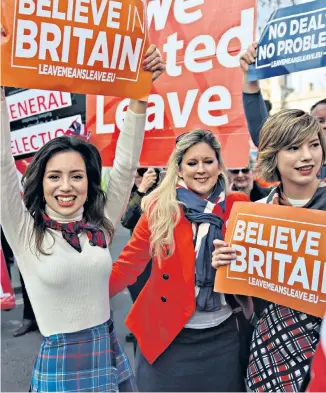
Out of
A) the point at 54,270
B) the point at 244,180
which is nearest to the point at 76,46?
the point at 54,270

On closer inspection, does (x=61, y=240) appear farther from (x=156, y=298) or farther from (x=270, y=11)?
(x=270, y=11)

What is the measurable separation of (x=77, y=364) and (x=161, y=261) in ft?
1.84

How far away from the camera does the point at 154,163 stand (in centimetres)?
273

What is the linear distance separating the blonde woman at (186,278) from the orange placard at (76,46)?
16.4 inches

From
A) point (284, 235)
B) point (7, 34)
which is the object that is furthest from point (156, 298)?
point (7, 34)

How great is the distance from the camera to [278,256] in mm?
1646

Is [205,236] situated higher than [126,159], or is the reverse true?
[126,159]

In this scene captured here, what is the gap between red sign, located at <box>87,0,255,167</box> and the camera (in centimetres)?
242

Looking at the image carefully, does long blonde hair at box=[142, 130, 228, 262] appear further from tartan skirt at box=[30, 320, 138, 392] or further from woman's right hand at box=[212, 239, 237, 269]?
tartan skirt at box=[30, 320, 138, 392]

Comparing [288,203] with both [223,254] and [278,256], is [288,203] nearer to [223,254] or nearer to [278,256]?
[278,256]

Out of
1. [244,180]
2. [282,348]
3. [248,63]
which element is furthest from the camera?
[244,180]

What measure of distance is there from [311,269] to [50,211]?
997 mm

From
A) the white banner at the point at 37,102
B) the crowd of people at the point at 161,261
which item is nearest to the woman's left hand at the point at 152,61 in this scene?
the crowd of people at the point at 161,261

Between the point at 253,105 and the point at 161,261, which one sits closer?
the point at 161,261
